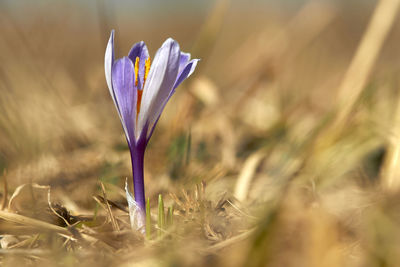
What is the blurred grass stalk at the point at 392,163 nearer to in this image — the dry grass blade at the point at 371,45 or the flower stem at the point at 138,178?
the dry grass blade at the point at 371,45

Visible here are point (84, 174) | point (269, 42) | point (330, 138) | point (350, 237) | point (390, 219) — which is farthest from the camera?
point (269, 42)

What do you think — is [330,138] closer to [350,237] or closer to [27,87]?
[350,237]

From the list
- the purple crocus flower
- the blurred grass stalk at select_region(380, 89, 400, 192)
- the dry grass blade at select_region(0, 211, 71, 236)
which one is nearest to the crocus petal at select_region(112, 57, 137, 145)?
the purple crocus flower

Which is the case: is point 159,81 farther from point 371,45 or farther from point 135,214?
point 371,45

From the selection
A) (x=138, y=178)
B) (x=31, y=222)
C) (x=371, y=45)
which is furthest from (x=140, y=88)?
(x=371, y=45)

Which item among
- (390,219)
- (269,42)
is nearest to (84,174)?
(390,219)
